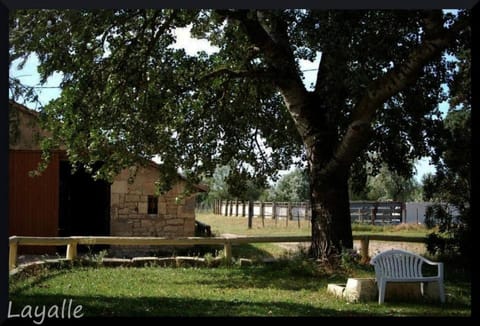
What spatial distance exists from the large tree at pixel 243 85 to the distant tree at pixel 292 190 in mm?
38020

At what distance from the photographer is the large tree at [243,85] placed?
29.0 feet

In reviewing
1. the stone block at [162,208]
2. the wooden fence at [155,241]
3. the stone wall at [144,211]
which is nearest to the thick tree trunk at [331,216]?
the wooden fence at [155,241]

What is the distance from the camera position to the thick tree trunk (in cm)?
1063

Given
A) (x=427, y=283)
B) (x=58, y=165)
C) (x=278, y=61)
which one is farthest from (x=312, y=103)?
(x=58, y=165)

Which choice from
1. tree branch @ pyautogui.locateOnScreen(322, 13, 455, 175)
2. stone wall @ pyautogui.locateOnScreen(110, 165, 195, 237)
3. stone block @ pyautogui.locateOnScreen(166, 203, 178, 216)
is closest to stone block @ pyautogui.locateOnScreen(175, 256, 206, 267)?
stone wall @ pyautogui.locateOnScreen(110, 165, 195, 237)

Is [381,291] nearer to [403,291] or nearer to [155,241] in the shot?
[403,291]

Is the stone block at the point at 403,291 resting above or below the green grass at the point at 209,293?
above

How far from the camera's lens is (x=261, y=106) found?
1319 cm

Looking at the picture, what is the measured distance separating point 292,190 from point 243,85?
1590 inches

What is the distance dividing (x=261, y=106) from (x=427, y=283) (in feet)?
20.5

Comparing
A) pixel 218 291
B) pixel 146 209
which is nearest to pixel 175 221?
pixel 146 209

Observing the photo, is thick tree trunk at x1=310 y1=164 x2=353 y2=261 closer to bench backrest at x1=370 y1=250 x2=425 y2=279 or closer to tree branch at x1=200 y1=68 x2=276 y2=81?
tree branch at x1=200 y1=68 x2=276 y2=81

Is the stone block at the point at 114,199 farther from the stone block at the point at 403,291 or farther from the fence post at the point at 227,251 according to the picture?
the stone block at the point at 403,291

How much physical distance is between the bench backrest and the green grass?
0.44 m
